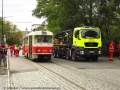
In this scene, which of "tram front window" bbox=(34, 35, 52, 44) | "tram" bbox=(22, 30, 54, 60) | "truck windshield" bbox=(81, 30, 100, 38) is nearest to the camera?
"tram" bbox=(22, 30, 54, 60)

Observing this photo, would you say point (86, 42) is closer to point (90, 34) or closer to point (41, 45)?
point (90, 34)

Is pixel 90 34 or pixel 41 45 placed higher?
pixel 90 34

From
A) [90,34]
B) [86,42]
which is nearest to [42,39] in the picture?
[86,42]

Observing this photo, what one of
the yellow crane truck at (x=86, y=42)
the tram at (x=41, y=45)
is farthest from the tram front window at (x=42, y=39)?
the yellow crane truck at (x=86, y=42)

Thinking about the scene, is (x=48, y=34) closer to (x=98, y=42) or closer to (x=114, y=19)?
(x=98, y=42)

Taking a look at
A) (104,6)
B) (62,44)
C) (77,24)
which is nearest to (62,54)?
(62,44)

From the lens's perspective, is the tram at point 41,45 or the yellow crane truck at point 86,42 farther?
the yellow crane truck at point 86,42

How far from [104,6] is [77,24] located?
158 inches

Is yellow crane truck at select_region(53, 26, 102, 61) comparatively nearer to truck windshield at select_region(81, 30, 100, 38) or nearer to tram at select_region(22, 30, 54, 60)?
truck windshield at select_region(81, 30, 100, 38)

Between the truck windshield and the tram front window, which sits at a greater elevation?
the truck windshield

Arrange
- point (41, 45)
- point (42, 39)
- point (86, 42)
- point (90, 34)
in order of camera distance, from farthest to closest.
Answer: point (90, 34), point (42, 39), point (86, 42), point (41, 45)

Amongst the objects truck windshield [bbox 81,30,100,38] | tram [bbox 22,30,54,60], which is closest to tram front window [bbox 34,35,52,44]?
tram [bbox 22,30,54,60]

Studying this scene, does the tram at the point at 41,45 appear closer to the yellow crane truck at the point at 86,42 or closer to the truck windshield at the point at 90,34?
the yellow crane truck at the point at 86,42

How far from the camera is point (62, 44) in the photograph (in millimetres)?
37531
